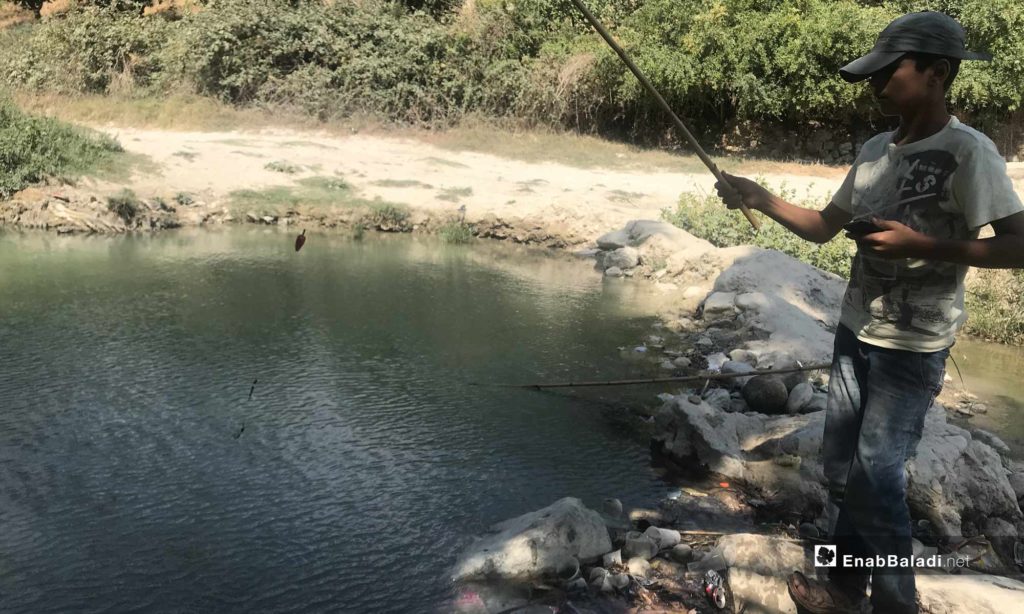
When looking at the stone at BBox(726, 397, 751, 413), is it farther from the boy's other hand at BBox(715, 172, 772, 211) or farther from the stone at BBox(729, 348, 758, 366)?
the boy's other hand at BBox(715, 172, 772, 211)

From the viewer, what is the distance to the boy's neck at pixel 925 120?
8.20 ft

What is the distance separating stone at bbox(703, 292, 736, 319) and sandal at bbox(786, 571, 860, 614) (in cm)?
495

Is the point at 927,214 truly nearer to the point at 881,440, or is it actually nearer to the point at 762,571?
the point at 881,440

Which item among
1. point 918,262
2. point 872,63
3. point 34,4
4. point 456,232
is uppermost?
point 34,4

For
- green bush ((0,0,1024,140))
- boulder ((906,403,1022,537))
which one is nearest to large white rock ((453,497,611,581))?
boulder ((906,403,1022,537))

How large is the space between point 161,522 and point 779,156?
16198 millimetres

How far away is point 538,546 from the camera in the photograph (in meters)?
3.65

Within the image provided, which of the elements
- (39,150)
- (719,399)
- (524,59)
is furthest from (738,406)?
(524,59)

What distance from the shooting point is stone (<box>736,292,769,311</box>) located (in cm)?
746

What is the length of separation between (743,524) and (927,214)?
7.33ft

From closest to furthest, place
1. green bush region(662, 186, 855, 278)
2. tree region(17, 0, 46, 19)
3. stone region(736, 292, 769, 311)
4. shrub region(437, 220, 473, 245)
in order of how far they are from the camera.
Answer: stone region(736, 292, 769, 311) → green bush region(662, 186, 855, 278) → shrub region(437, 220, 473, 245) → tree region(17, 0, 46, 19)

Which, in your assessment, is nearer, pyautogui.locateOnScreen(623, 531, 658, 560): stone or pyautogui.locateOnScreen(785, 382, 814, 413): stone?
A: pyautogui.locateOnScreen(623, 531, 658, 560): stone

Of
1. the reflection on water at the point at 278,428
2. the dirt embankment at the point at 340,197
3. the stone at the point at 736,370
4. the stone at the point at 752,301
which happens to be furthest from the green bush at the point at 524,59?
the stone at the point at 736,370

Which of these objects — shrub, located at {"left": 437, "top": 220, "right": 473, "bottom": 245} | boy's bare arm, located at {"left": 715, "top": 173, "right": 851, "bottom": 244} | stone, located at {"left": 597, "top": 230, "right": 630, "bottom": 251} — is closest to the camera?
boy's bare arm, located at {"left": 715, "top": 173, "right": 851, "bottom": 244}
